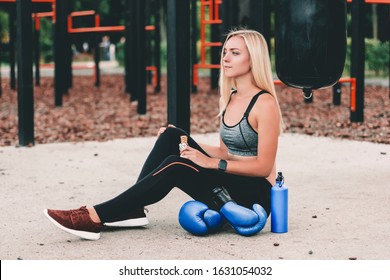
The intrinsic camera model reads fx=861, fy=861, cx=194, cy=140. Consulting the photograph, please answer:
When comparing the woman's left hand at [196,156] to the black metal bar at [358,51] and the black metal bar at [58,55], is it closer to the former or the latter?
the black metal bar at [358,51]

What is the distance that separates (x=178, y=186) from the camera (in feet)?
15.9

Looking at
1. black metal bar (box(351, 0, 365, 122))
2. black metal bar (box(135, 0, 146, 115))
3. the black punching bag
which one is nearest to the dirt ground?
black metal bar (box(351, 0, 365, 122))

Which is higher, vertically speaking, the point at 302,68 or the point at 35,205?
the point at 302,68

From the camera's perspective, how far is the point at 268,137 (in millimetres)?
4773

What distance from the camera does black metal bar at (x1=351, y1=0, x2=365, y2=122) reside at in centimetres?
1070

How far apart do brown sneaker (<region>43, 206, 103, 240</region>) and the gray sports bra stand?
90 cm

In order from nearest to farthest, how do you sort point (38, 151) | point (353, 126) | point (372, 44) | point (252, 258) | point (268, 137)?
point (252, 258)
point (268, 137)
point (38, 151)
point (353, 126)
point (372, 44)

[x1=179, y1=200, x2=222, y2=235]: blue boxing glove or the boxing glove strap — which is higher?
the boxing glove strap

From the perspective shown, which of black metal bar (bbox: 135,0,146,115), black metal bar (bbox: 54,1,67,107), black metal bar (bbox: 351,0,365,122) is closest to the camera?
black metal bar (bbox: 351,0,365,122)

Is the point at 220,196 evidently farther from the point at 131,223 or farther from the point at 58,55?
the point at 58,55

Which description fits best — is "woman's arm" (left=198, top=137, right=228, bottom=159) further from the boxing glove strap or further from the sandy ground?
the sandy ground
